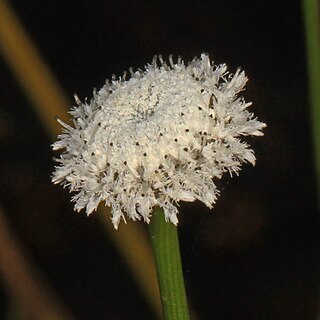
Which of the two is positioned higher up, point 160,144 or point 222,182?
point 222,182
